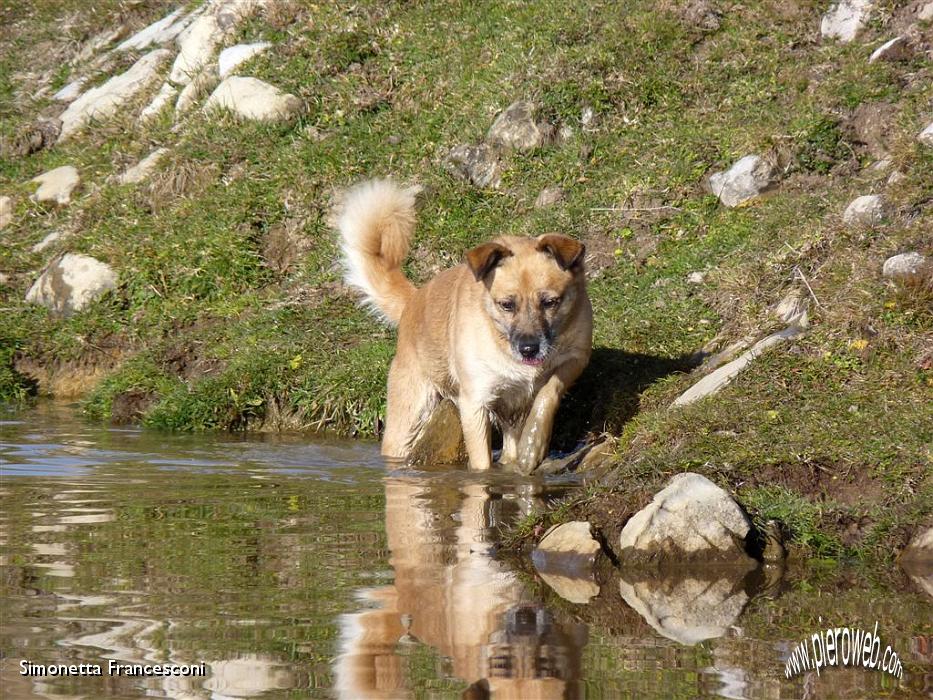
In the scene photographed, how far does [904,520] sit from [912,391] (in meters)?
1.66

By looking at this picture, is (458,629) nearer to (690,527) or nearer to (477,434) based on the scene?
(690,527)

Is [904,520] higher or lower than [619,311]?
lower

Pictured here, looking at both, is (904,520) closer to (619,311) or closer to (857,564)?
(857,564)

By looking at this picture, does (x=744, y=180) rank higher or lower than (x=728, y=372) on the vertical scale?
higher

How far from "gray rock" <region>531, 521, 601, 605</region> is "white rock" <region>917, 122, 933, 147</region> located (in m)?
5.25

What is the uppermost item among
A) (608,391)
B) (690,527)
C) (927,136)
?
(927,136)

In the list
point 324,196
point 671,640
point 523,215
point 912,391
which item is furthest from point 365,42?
point 671,640

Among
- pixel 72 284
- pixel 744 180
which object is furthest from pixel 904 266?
pixel 72 284

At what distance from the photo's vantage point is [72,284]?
43.6 feet

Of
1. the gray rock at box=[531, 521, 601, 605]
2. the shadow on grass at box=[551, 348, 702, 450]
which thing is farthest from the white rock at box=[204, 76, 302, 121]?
the gray rock at box=[531, 521, 601, 605]

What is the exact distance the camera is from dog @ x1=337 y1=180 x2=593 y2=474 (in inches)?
339

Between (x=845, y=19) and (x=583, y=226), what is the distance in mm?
3230

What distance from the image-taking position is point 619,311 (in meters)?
10.4

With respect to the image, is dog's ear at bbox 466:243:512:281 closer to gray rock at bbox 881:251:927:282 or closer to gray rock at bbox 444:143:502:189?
gray rock at bbox 881:251:927:282
